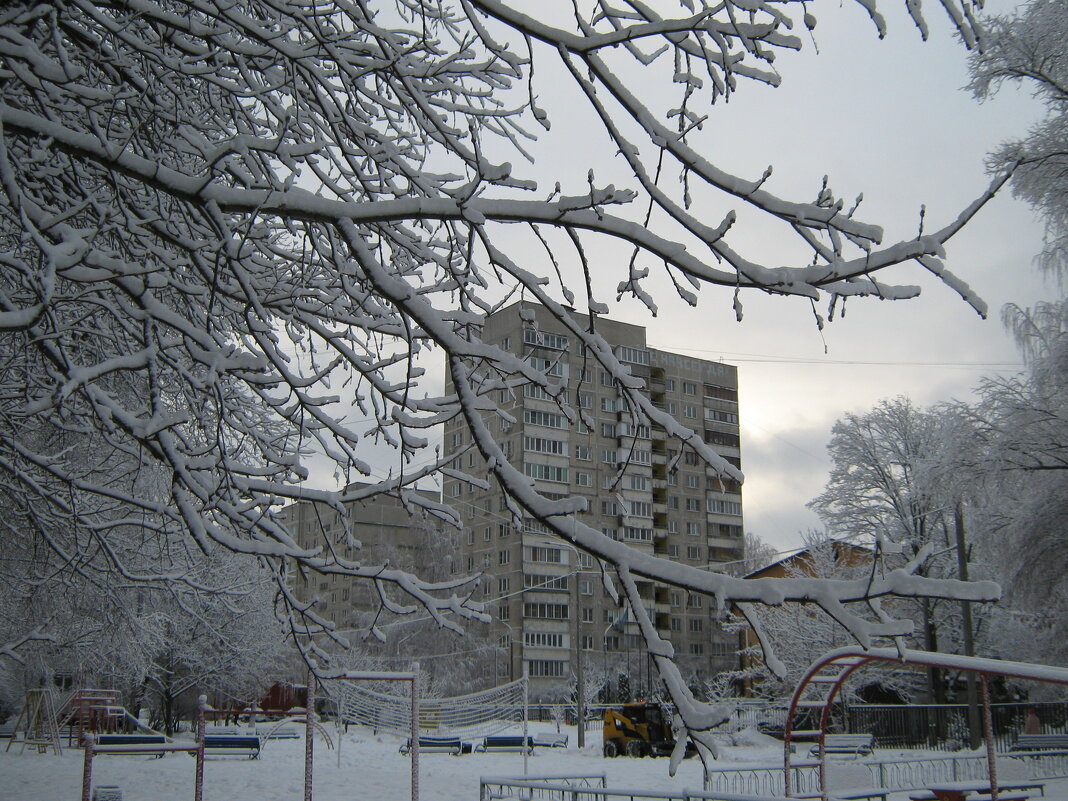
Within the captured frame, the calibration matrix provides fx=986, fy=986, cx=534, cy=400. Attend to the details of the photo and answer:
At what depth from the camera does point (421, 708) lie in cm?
3089

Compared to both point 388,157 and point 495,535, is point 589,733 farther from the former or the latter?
point 388,157

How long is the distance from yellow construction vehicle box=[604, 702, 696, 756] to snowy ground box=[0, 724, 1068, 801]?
0.38m

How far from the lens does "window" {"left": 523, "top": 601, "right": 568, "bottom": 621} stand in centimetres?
6017

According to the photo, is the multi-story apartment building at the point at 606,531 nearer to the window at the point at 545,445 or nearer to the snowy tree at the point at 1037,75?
the window at the point at 545,445

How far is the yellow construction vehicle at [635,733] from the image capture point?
84.4ft

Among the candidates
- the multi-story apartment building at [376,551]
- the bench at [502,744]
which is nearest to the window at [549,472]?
the multi-story apartment building at [376,551]

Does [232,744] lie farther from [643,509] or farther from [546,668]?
[643,509]

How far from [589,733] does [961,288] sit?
3832 centimetres

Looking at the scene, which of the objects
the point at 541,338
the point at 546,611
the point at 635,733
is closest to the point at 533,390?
the point at 541,338

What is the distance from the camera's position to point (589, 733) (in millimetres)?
38781

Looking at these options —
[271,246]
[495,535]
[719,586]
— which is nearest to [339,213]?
[719,586]

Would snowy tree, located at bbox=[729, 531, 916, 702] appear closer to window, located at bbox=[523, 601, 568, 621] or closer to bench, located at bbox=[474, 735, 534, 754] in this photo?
bench, located at bbox=[474, 735, 534, 754]

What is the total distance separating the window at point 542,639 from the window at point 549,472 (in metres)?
9.32

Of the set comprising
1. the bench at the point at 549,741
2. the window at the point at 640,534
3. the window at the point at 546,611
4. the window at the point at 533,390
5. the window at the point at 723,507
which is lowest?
the bench at the point at 549,741
